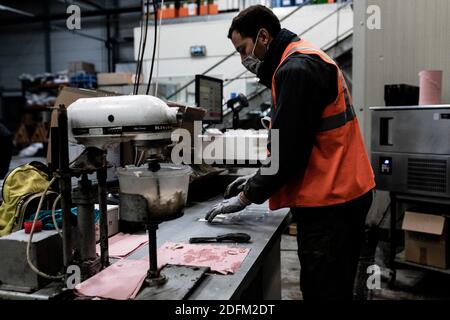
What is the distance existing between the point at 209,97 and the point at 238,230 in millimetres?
1347

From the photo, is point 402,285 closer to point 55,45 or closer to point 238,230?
point 238,230

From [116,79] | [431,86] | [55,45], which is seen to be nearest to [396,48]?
[431,86]

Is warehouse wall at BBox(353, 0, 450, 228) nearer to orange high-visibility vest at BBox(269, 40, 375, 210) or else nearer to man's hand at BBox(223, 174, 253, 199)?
man's hand at BBox(223, 174, 253, 199)

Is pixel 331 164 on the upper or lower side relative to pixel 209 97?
lower

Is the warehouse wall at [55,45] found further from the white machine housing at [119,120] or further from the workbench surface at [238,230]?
the white machine housing at [119,120]

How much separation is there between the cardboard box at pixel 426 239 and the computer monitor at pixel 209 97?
1.48 meters

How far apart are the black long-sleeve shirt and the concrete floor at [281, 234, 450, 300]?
162 centimetres

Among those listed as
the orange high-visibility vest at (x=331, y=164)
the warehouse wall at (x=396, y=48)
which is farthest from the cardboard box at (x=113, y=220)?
the warehouse wall at (x=396, y=48)

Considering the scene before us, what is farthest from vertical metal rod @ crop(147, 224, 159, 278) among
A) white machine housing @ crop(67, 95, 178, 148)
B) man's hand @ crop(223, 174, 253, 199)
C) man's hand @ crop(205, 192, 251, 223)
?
man's hand @ crop(223, 174, 253, 199)

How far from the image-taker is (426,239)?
2648 mm

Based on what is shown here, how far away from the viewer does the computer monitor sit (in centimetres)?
244

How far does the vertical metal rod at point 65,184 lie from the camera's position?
94 cm

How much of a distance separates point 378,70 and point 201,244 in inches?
103
